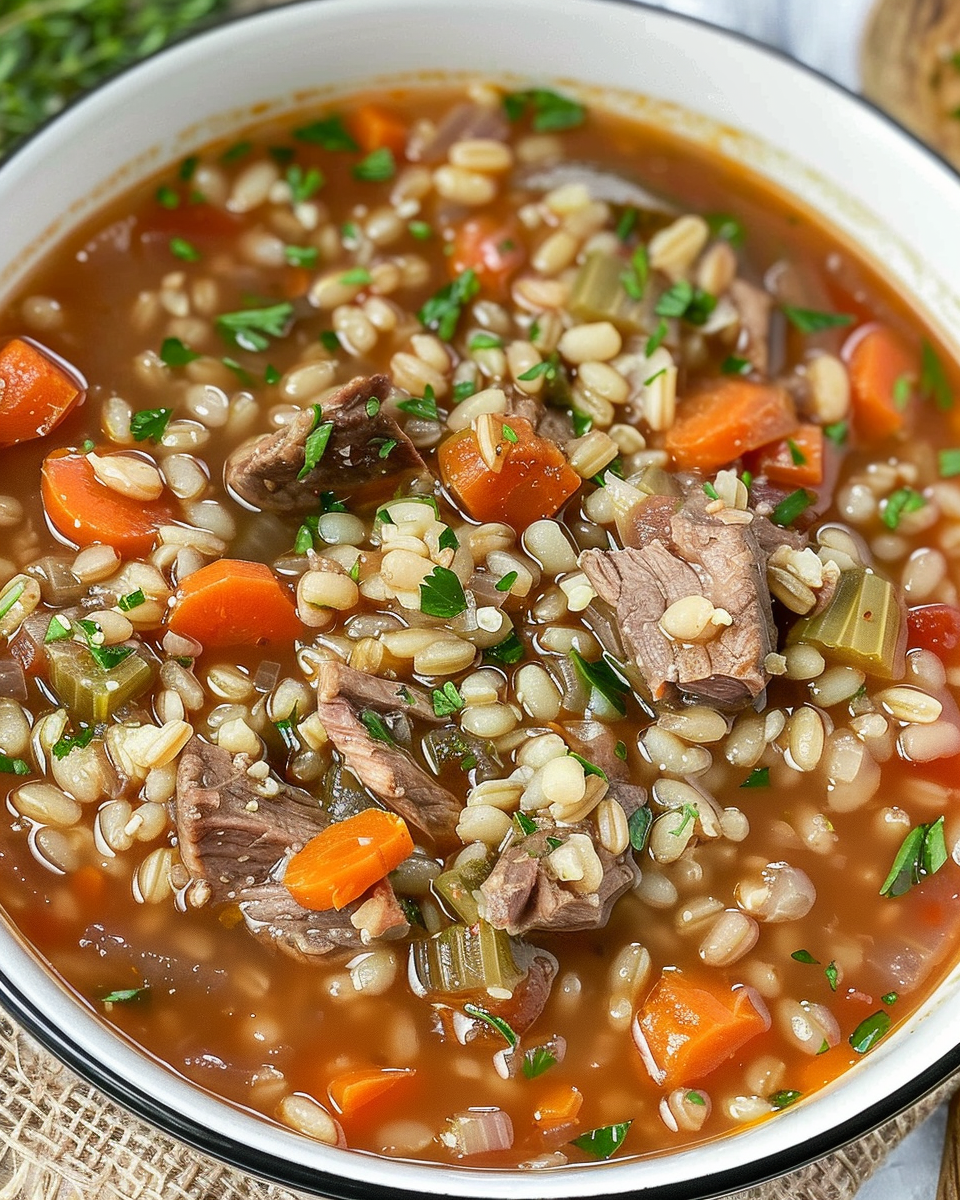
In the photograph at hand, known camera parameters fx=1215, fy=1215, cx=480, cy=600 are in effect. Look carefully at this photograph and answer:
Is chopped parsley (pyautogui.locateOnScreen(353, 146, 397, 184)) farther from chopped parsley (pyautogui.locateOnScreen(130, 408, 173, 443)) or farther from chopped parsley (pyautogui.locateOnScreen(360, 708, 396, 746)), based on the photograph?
chopped parsley (pyautogui.locateOnScreen(360, 708, 396, 746))

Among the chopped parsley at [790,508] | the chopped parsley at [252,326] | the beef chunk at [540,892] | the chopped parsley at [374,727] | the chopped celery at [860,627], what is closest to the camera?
the beef chunk at [540,892]

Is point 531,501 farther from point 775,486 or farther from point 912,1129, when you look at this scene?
point 912,1129

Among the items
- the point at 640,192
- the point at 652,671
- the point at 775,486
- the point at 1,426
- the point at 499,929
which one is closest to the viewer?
the point at 499,929

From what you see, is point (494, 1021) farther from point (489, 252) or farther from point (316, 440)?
point (489, 252)

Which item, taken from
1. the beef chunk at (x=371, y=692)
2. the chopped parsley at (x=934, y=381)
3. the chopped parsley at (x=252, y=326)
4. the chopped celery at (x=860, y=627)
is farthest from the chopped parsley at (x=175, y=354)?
the chopped parsley at (x=934, y=381)

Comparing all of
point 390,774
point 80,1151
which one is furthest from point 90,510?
point 80,1151

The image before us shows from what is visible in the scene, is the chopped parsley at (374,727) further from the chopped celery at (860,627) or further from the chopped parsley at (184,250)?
the chopped parsley at (184,250)

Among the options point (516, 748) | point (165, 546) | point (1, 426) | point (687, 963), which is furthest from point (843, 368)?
point (1, 426)
